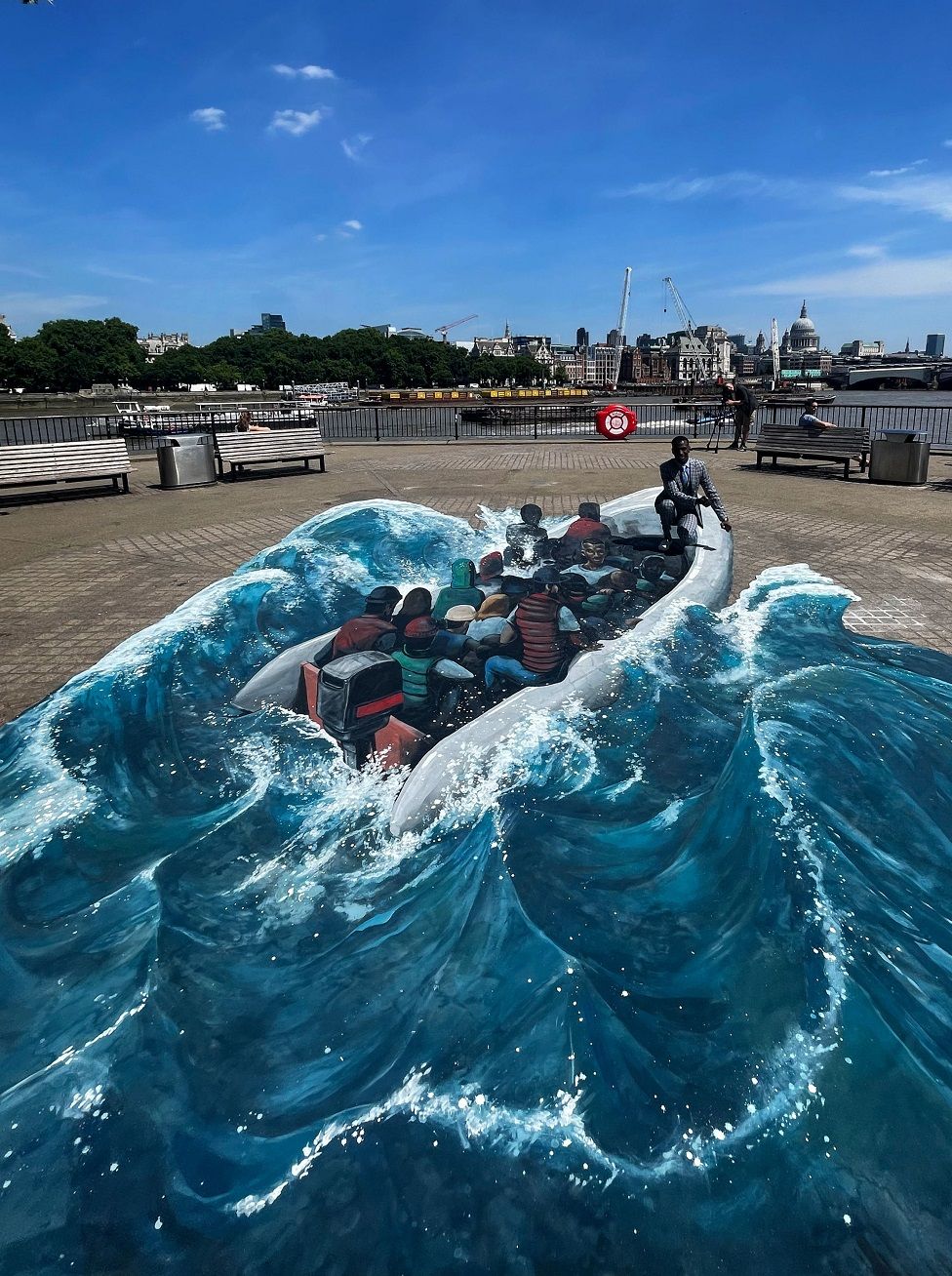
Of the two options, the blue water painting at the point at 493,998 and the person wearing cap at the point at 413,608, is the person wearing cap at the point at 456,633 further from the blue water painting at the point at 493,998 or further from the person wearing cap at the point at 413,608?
the blue water painting at the point at 493,998

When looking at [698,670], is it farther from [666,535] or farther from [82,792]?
[82,792]

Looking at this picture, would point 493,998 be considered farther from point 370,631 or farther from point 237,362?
point 237,362

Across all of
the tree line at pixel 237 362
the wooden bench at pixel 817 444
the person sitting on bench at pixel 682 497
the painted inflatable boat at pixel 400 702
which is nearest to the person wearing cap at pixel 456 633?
the painted inflatable boat at pixel 400 702

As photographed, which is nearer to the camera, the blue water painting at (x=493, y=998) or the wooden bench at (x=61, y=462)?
the blue water painting at (x=493, y=998)

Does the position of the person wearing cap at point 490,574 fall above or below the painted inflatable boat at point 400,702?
above

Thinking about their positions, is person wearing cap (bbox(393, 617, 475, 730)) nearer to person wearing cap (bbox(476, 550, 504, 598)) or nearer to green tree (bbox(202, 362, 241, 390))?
person wearing cap (bbox(476, 550, 504, 598))

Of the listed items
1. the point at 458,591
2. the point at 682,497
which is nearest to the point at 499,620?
the point at 458,591

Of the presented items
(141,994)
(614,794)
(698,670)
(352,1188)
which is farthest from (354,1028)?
(698,670)
